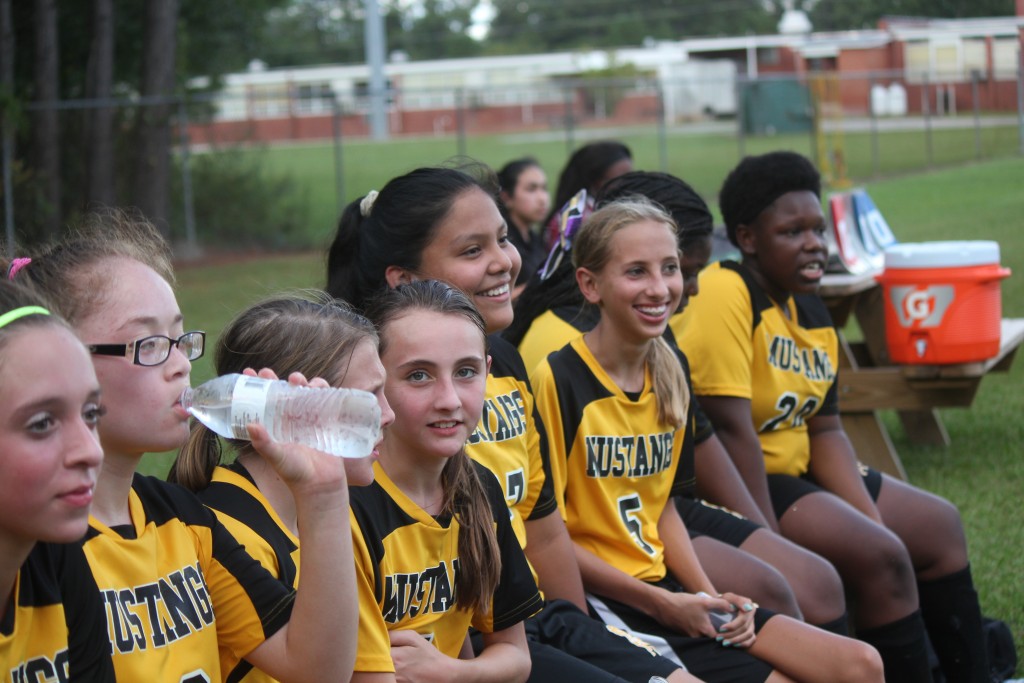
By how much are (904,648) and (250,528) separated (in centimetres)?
241

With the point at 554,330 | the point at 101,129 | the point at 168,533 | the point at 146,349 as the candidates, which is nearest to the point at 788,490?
the point at 554,330

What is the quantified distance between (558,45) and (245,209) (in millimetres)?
52266

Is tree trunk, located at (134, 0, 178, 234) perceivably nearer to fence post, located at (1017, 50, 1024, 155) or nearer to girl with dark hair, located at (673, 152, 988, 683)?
girl with dark hair, located at (673, 152, 988, 683)

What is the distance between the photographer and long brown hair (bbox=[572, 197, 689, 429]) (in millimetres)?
3656

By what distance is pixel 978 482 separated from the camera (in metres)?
6.05

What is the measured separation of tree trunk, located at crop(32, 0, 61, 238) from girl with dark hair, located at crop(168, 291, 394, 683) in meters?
13.3

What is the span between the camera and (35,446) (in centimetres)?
168

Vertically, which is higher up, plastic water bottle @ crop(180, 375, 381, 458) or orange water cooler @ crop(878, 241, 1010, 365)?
plastic water bottle @ crop(180, 375, 381, 458)

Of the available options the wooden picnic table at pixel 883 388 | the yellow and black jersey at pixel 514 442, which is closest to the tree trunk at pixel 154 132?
the wooden picnic table at pixel 883 388

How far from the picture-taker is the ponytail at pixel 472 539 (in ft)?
8.69

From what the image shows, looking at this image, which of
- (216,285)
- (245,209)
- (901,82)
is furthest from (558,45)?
(216,285)

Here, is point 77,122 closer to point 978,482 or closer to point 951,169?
point 978,482

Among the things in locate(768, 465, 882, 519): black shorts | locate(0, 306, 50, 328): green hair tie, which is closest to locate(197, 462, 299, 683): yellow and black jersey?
locate(0, 306, 50, 328): green hair tie

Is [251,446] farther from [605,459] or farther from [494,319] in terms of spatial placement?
[605,459]
